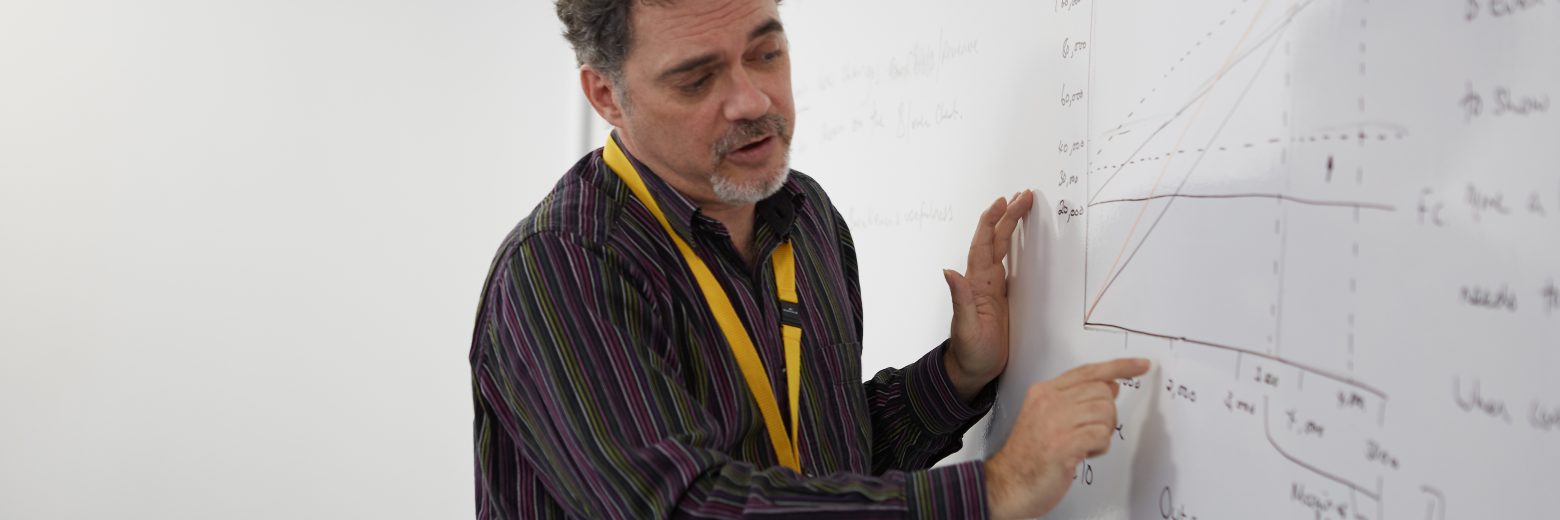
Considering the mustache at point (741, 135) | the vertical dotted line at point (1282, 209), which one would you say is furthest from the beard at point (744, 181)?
the vertical dotted line at point (1282, 209)

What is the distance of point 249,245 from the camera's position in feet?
8.32

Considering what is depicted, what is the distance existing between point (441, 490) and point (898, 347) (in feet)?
5.03

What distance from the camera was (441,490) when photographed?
2762 mm

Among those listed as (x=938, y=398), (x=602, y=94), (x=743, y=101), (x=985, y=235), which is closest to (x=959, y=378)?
(x=938, y=398)

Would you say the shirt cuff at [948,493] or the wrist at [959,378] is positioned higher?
the wrist at [959,378]

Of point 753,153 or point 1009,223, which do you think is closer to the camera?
point 753,153

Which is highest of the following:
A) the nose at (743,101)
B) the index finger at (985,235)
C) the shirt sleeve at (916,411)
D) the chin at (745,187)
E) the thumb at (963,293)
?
the nose at (743,101)

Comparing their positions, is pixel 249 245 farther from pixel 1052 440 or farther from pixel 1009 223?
pixel 1052 440

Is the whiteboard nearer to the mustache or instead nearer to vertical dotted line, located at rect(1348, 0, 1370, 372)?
vertical dotted line, located at rect(1348, 0, 1370, 372)

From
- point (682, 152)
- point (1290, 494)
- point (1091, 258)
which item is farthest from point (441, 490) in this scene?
point (1290, 494)

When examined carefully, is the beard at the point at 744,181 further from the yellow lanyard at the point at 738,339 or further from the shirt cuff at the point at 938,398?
the shirt cuff at the point at 938,398

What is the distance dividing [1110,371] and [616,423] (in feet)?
1.54

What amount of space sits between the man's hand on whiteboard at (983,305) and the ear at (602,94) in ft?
1.45

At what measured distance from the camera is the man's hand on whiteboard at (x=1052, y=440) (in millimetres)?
1026
